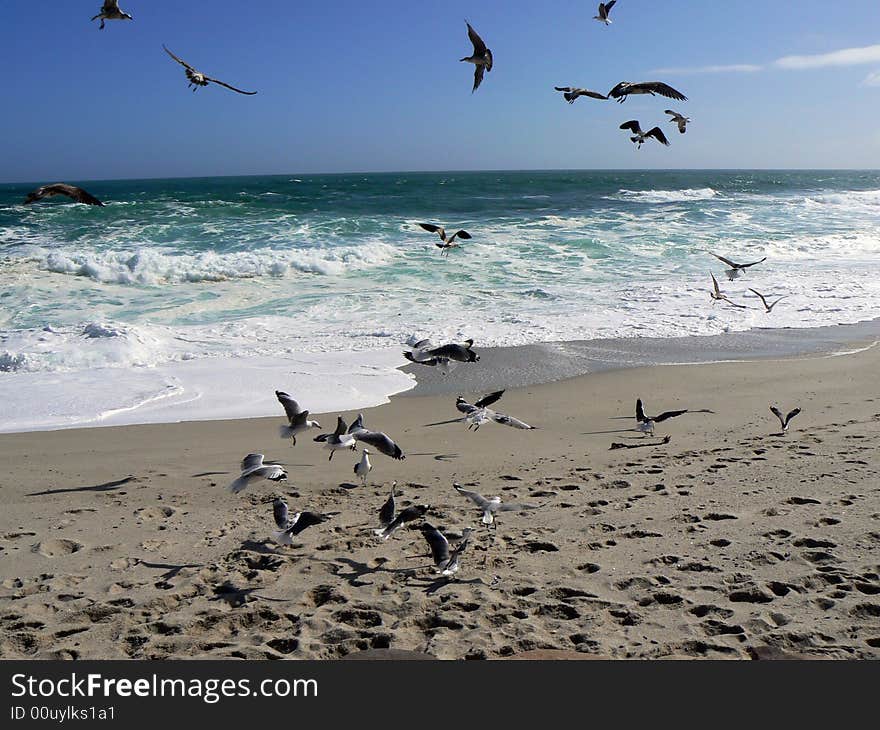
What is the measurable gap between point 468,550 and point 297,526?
3.02ft

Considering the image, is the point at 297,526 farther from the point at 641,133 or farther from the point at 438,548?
the point at 641,133

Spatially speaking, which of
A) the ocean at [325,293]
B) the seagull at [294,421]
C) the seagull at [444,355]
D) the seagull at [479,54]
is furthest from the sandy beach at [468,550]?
the seagull at [479,54]

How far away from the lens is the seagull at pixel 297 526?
13.2 ft

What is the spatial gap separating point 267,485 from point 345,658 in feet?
7.69

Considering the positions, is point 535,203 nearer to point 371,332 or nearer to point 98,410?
point 371,332

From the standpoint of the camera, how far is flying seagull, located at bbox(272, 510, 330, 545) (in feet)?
13.2

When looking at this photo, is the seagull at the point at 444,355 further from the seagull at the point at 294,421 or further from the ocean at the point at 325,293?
the ocean at the point at 325,293

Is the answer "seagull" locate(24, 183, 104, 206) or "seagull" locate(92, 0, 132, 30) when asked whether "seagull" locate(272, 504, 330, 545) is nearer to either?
"seagull" locate(24, 183, 104, 206)

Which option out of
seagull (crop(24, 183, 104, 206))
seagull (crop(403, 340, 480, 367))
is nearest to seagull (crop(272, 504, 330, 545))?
seagull (crop(403, 340, 480, 367))

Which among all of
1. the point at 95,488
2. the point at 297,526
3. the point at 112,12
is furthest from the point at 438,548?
the point at 112,12

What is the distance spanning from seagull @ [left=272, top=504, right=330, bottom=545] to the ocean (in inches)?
128

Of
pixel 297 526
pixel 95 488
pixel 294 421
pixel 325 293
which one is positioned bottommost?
pixel 95 488

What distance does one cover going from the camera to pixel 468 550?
414 cm

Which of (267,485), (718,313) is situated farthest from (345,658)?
(718,313)
